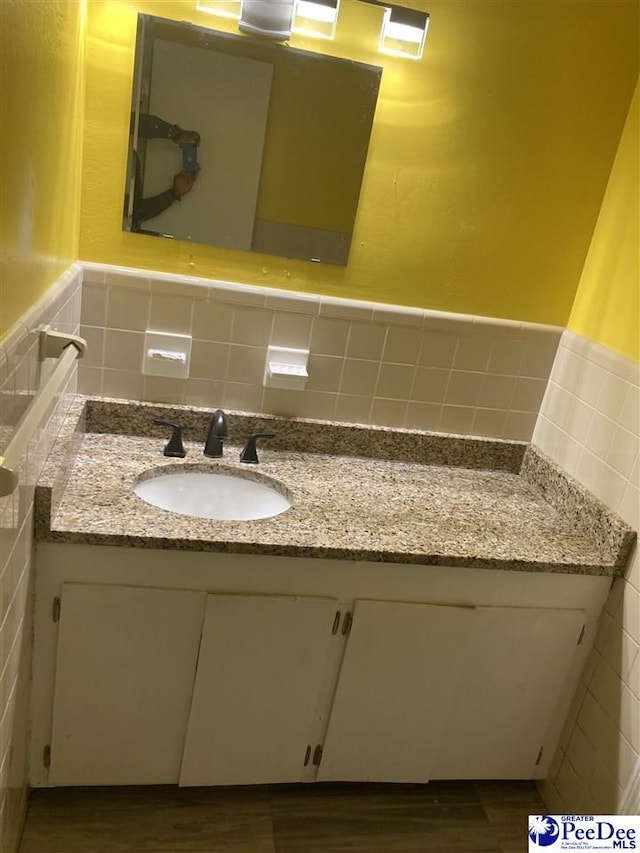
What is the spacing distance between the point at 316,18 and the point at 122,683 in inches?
61.9

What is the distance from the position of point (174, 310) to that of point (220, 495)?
487 mm

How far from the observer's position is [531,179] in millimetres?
1724

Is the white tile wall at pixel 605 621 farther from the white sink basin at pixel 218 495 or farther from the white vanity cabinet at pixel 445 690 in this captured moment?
the white sink basin at pixel 218 495

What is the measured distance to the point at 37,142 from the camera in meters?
1.10

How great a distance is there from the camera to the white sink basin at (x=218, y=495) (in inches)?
64.7

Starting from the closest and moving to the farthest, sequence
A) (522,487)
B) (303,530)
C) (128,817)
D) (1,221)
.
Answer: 1. (1,221)
2. (303,530)
3. (128,817)
4. (522,487)

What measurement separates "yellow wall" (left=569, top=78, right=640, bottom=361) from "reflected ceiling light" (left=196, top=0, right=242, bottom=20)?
3.30 ft

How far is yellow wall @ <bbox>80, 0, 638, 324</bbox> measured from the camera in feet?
5.13

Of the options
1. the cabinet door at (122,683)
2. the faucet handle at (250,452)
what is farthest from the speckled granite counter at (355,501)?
the cabinet door at (122,683)

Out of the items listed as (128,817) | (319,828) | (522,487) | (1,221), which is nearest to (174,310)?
(1,221)

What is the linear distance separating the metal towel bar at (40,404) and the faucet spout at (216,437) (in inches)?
20.7

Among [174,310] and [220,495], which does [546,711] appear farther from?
[174,310]

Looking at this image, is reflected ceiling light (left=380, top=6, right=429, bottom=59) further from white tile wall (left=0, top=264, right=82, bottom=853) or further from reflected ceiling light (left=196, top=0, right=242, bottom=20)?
white tile wall (left=0, top=264, right=82, bottom=853)

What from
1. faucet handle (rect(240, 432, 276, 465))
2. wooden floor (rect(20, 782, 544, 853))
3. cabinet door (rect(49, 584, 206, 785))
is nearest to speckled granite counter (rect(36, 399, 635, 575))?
faucet handle (rect(240, 432, 276, 465))
